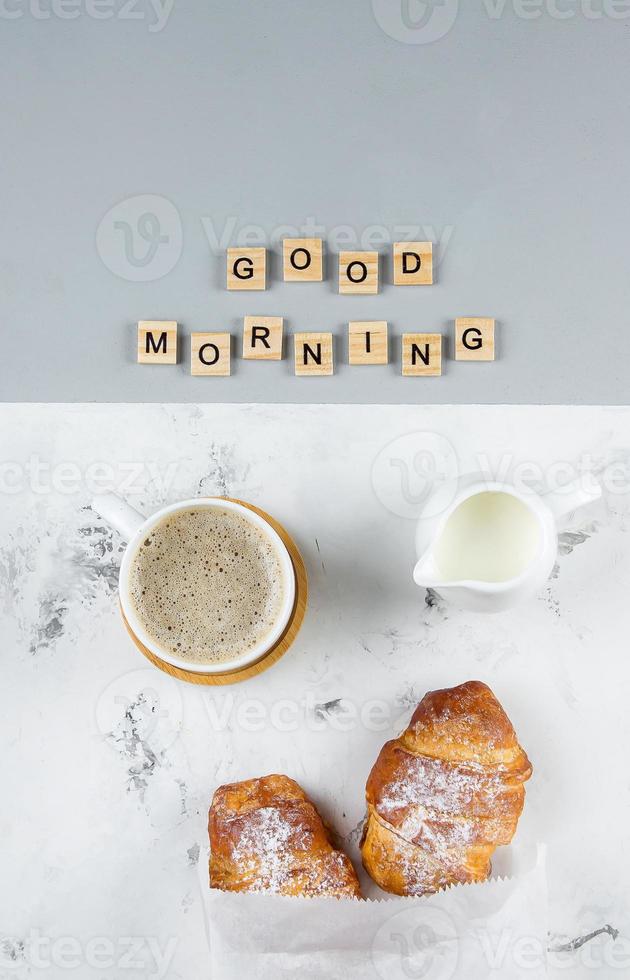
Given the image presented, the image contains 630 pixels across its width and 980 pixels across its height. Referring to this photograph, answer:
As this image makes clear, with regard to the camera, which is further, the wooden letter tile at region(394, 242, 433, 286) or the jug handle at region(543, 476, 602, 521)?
the wooden letter tile at region(394, 242, 433, 286)

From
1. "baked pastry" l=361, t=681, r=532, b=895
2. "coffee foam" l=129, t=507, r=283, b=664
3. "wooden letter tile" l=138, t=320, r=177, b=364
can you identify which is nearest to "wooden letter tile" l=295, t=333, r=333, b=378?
"wooden letter tile" l=138, t=320, r=177, b=364

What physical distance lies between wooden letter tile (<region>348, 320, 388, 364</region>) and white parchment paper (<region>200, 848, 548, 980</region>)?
55 cm

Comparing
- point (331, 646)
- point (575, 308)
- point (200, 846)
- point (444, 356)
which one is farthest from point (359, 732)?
point (575, 308)

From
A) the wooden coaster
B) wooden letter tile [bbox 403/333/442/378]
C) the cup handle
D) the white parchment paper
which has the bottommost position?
the white parchment paper

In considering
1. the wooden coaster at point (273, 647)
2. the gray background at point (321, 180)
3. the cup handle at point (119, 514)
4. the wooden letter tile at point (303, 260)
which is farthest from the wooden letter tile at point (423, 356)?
the cup handle at point (119, 514)

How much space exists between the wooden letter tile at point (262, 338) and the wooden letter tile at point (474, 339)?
20 centimetres

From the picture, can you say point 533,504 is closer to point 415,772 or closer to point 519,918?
point 415,772

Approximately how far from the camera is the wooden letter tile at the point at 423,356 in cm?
98

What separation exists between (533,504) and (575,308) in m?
0.32

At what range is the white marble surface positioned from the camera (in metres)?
0.89

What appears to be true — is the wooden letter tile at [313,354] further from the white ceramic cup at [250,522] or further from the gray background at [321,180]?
the white ceramic cup at [250,522]

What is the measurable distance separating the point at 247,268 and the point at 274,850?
24.1 inches

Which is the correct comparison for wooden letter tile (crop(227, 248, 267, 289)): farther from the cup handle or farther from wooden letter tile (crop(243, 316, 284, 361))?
the cup handle

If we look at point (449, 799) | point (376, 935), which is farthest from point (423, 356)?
point (376, 935)
